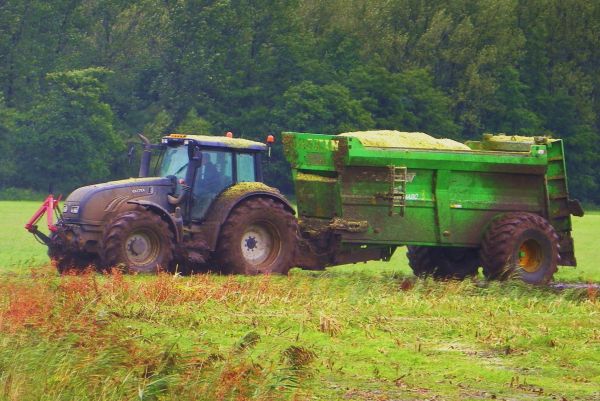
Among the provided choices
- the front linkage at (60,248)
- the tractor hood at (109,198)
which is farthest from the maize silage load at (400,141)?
the front linkage at (60,248)

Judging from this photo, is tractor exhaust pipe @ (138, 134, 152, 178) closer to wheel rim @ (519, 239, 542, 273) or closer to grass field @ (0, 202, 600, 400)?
grass field @ (0, 202, 600, 400)

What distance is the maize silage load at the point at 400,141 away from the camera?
21.6 m

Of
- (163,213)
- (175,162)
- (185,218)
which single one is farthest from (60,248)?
(175,162)

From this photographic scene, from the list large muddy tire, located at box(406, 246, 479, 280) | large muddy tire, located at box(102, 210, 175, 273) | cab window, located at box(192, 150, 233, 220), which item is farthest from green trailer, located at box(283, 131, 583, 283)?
large muddy tire, located at box(102, 210, 175, 273)

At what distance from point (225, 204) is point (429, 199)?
10.6ft

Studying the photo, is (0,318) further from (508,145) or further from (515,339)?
(508,145)

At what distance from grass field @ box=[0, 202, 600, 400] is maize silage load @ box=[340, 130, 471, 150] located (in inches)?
103

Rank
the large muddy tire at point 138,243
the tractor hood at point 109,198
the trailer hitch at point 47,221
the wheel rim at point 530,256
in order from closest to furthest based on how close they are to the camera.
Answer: the large muddy tire at point 138,243 → the tractor hood at point 109,198 → the trailer hitch at point 47,221 → the wheel rim at point 530,256

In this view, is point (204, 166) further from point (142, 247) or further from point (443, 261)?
point (443, 261)

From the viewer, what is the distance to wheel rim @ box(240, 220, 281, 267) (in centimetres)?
2136

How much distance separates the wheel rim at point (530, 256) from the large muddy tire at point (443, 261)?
97 cm

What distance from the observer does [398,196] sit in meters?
21.4

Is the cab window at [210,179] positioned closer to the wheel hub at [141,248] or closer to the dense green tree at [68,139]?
the wheel hub at [141,248]

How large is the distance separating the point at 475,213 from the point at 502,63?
63178 mm
